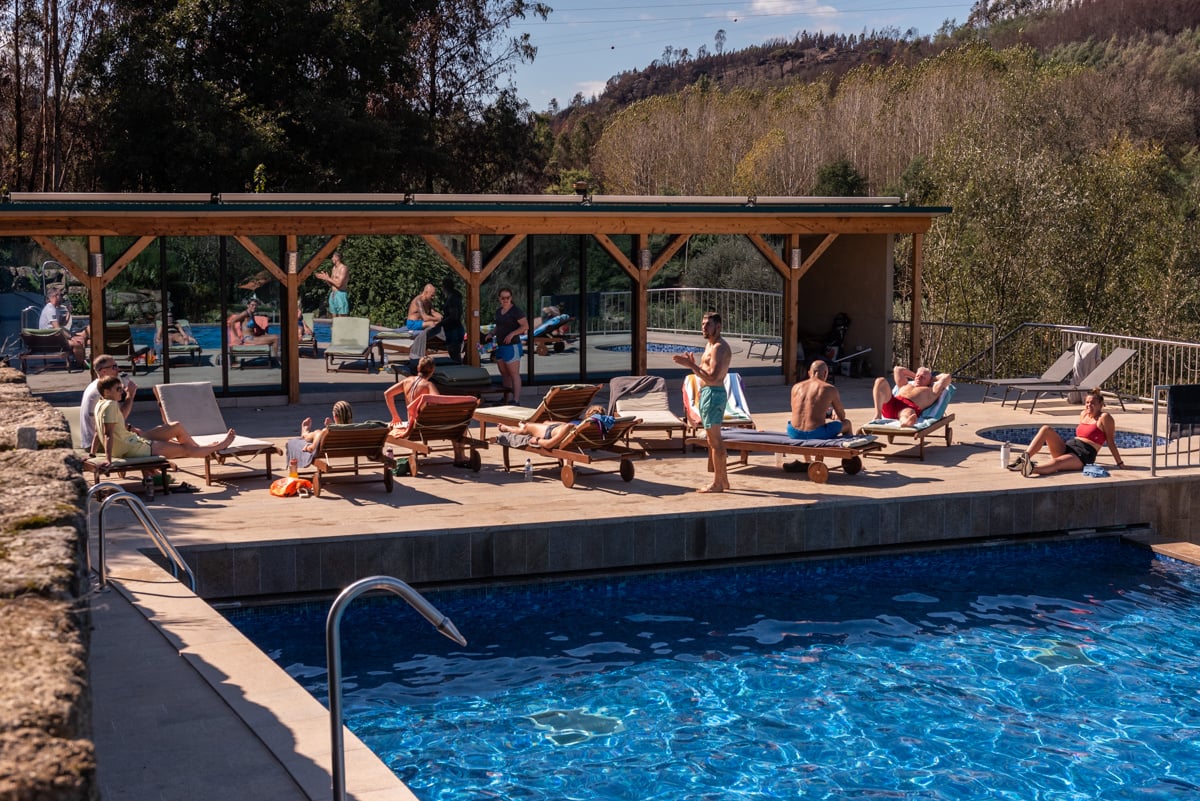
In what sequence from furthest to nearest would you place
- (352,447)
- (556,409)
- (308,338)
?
(308,338) → (556,409) → (352,447)

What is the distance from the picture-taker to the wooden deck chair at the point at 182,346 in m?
16.3

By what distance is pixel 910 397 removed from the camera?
1353 centimetres

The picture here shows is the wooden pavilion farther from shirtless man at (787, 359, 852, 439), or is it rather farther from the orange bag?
shirtless man at (787, 359, 852, 439)

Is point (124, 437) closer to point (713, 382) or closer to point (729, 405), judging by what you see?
point (713, 382)

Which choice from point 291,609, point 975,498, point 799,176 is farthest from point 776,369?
point 799,176

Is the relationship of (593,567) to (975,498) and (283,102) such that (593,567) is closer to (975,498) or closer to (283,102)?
(975,498)

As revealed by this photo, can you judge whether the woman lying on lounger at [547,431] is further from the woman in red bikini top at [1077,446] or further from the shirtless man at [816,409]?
the woman in red bikini top at [1077,446]

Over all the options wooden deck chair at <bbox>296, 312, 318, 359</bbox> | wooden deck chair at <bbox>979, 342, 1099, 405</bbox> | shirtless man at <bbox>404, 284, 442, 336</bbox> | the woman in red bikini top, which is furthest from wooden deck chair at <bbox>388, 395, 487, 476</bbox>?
wooden deck chair at <bbox>979, 342, 1099, 405</bbox>

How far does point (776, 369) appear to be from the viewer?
19.8 m

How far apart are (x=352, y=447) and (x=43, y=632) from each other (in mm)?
7909

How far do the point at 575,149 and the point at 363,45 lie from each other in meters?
51.9

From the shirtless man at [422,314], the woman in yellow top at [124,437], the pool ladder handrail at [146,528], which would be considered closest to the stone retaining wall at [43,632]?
the pool ladder handrail at [146,528]

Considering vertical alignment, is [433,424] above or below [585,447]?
above

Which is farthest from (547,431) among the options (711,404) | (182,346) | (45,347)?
(45,347)
